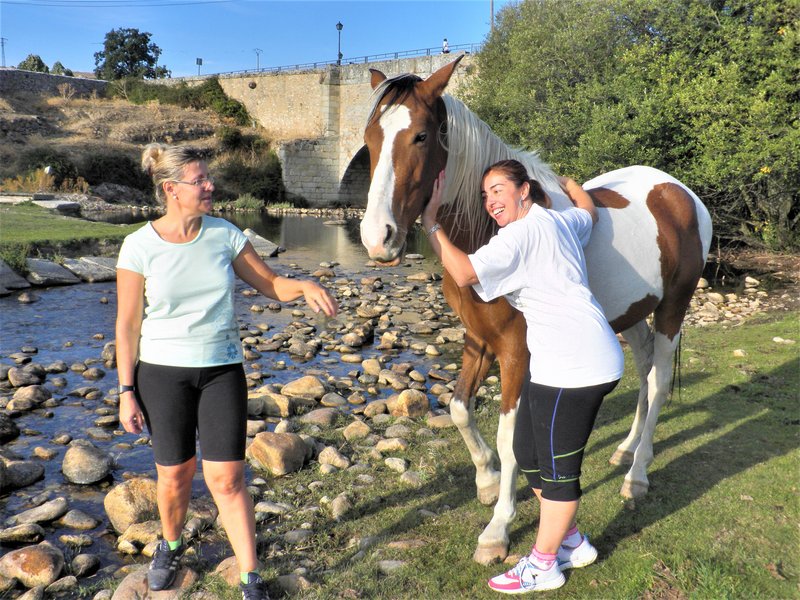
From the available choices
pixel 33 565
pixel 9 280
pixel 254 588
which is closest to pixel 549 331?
pixel 254 588

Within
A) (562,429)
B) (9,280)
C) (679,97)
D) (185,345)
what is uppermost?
(679,97)

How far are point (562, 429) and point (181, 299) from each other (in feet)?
6.30

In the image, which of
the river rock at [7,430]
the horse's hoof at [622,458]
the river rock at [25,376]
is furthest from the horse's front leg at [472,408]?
the river rock at [25,376]

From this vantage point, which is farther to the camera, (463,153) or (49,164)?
(49,164)

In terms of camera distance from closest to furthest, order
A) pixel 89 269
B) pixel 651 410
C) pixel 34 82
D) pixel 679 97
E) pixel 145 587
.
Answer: pixel 145 587 → pixel 651 410 → pixel 89 269 → pixel 679 97 → pixel 34 82

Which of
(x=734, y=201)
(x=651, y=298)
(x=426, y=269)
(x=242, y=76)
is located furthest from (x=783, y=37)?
(x=242, y=76)

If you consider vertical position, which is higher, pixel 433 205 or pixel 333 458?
pixel 433 205

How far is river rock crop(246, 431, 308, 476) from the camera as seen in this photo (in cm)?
462

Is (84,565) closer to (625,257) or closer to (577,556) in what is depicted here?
(577,556)

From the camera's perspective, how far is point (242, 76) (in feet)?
160

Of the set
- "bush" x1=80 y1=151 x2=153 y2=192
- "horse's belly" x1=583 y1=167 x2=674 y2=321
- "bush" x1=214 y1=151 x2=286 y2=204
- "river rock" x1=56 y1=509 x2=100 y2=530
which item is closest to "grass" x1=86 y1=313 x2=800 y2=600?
Answer: "river rock" x1=56 y1=509 x2=100 y2=530

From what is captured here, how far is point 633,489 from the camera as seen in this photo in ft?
13.2

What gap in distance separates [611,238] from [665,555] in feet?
6.20

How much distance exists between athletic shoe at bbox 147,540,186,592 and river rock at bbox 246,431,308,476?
1.45 meters
